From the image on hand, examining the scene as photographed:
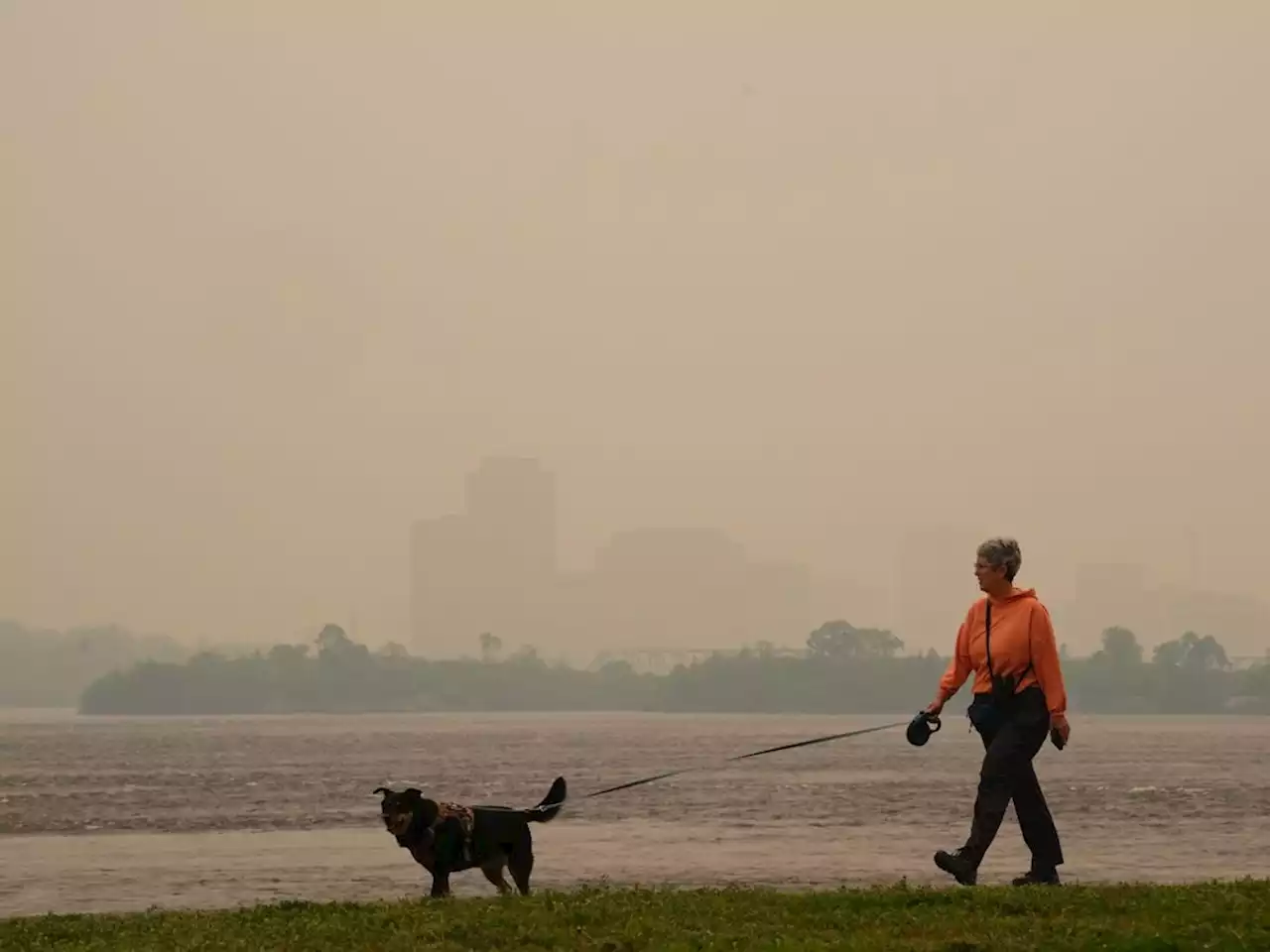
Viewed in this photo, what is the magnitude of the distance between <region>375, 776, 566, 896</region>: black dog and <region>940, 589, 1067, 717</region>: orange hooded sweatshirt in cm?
310

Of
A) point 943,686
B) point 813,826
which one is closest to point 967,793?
point 813,826

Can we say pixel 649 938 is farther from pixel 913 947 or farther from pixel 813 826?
pixel 813 826

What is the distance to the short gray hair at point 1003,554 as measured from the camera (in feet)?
40.6

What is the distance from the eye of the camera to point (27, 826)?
36.4m

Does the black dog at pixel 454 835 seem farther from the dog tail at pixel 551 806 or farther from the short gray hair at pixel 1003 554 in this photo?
the short gray hair at pixel 1003 554

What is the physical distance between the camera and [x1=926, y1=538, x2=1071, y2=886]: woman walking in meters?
12.2

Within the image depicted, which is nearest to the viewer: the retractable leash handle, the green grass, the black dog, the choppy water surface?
the green grass

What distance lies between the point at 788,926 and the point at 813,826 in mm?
21002

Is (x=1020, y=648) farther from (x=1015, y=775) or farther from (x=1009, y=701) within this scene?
(x=1015, y=775)

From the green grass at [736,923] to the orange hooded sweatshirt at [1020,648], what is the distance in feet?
4.59

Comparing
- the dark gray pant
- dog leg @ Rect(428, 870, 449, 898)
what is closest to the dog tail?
dog leg @ Rect(428, 870, 449, 898)

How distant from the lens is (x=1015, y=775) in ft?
40.0

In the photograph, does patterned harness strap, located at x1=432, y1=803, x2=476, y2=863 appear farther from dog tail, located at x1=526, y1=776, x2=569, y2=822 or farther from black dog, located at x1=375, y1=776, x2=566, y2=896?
dog tail, located at x1=526, y1=776, x2=569, y2=822

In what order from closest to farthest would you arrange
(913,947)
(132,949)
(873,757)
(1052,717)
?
(913,947)
(132,949)
(1052,717)
(873,757)
